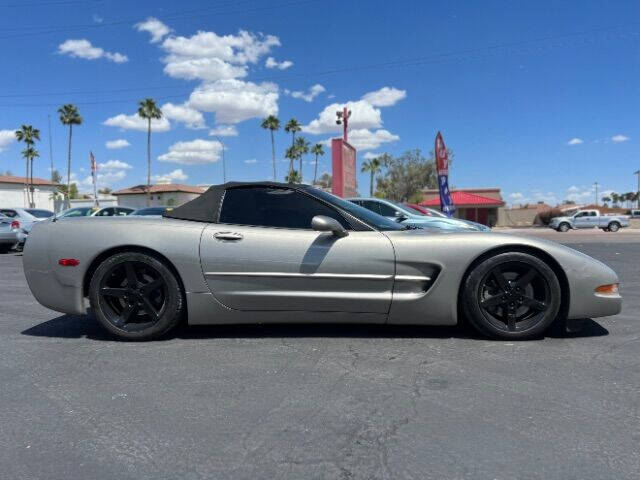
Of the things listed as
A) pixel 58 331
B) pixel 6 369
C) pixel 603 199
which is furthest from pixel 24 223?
pixel 603 199

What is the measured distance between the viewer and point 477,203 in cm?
4497

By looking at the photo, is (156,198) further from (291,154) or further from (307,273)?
(307,273)

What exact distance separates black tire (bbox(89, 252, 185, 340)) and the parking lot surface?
152 millimetres

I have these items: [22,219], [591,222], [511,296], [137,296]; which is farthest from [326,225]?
[591,222]

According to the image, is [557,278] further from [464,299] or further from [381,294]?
[381,294]

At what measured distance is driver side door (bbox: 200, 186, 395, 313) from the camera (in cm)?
378

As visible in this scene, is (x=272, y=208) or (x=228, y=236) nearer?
(x=228, y=236)

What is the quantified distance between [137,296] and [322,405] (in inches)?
79.6

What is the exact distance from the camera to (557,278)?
3.81 meters

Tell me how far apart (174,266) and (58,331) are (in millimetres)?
1423

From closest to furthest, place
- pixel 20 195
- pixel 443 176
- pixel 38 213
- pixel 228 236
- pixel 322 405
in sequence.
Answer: pixel 322 405 < pixel 228 236 < pixel 38 213 < pixel 443 176 < pixel 20 195

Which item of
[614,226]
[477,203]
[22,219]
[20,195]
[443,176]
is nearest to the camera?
[22,219]

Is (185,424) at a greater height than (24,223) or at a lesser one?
lesser

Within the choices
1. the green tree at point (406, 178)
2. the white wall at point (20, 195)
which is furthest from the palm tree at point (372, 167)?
the white wall at point (20, 195)
